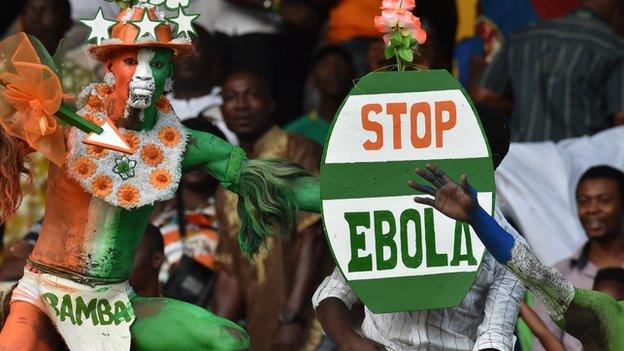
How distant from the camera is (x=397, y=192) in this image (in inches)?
314

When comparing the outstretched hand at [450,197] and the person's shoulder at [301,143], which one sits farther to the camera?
the person's shoulder at [301,143]

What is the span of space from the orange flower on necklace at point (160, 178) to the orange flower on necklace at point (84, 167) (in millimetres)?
251

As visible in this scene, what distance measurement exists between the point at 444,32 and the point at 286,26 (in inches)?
38.6

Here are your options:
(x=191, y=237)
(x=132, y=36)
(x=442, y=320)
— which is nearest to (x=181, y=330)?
(x=442, y=320)

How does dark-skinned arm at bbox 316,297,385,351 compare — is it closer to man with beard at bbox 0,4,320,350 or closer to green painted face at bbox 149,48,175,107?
man with beard at bbox 0,4,320,350

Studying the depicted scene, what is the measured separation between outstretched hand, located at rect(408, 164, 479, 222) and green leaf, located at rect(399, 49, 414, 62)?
1.88 ft

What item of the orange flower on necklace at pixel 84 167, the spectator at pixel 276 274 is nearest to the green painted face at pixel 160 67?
the orange flower on necklace at pixel 84 167

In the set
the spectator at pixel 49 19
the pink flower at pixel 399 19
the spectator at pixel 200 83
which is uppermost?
the pink flower at pixel 399 19

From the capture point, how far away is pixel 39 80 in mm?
8031

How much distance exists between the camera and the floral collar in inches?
323

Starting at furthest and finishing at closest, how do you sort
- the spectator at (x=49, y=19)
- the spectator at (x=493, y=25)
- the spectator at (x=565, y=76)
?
1. the spectator at (x=493, y=25)
2. the spectator at (x=49, y=19)
3. the spectator at (x=565, y=76)

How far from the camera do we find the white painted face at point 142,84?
8.12 metres

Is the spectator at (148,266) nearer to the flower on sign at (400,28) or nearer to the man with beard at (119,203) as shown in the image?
the man with beard at (119,203)

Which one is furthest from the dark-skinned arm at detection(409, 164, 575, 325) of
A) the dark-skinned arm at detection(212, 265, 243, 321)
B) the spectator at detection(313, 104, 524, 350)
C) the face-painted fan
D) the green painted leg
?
the dark-skinned arm at detection(212, 265, 243, 321)
